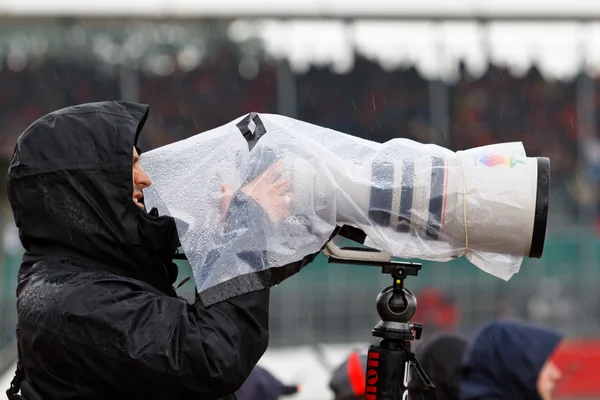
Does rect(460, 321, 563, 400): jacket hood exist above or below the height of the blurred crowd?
above

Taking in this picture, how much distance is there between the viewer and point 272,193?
1.78 metres

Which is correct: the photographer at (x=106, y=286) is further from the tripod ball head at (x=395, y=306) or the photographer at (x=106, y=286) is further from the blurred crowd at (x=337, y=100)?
the blurred crowd at (x=337, y=100)

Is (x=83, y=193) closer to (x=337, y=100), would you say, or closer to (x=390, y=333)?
(x=390, y=333)

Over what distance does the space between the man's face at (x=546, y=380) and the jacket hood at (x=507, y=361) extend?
0.01 meters

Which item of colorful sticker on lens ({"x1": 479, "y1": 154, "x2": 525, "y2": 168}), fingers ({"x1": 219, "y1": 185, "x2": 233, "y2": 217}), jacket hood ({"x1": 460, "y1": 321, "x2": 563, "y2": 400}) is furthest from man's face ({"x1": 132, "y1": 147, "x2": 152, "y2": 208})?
jacket hood ({"x1": 460, "y1": 321, "x2": 563, "y2": 400})

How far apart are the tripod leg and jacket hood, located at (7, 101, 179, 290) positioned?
0.46 meters

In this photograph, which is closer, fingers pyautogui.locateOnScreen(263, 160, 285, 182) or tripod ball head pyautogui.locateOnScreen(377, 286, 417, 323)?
fingers pyautogui.locateOnScreen(263, 160, 285, 182)

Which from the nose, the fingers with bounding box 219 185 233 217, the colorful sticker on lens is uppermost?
the colorful sticker on lens

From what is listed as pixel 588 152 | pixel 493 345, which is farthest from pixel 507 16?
pixel 493 345

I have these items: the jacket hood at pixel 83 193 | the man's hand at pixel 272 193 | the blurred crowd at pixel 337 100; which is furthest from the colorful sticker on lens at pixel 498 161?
the blurred crowd at pixel 337 100

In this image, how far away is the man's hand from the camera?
177 centimetres

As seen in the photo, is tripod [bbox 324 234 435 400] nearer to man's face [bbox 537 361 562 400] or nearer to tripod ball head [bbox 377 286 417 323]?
tripod ball head [bbox 377 286 417 323]

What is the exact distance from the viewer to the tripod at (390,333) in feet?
6.14

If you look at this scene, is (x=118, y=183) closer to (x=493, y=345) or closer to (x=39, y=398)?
(x=39, y=398)
